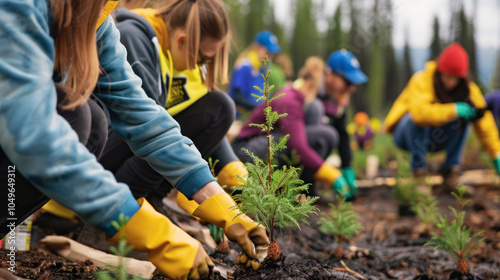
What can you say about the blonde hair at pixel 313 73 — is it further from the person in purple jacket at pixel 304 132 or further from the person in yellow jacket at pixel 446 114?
the person in yellow jacket at pixel 446 114

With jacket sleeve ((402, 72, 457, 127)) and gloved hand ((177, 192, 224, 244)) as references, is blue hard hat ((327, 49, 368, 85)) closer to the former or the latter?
jacket sleeve ((402, 72, 457, 127))

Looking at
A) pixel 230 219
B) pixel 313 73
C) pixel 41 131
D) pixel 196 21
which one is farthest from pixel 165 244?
pixel 313 73

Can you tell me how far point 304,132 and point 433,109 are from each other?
6.00 feet

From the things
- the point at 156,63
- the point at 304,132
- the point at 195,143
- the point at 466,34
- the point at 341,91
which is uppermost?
the point at 156,63

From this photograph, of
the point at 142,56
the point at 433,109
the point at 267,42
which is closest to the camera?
the point at 142,56

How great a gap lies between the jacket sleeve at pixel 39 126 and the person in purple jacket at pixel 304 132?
254 cm

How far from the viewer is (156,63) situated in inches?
100

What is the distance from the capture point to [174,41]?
267 centimetres

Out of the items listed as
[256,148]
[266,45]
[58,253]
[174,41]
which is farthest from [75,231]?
[266,45]

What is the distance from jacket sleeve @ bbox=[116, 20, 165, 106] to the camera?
7.82ft

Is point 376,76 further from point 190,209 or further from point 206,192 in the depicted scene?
point 206,192

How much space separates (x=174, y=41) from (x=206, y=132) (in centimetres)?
56

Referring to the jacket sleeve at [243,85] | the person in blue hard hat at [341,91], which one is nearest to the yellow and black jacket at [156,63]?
the person in blue hard hat at [341,91]

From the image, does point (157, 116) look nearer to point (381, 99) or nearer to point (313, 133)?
point (313, 133)
